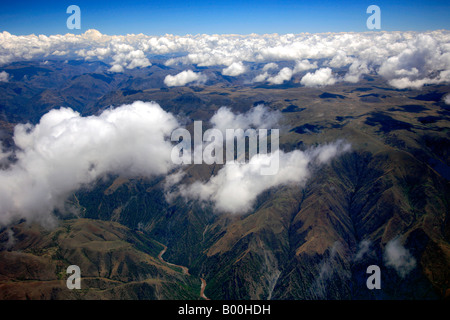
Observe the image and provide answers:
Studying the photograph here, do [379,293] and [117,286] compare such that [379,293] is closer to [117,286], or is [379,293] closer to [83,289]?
[117,286]
